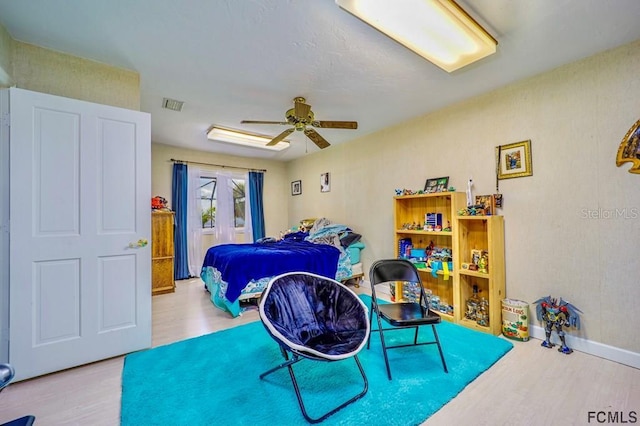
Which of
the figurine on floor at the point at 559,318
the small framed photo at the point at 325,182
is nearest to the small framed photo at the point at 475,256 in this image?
the figurine on floor at the point at 559,318

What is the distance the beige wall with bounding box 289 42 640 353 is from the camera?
216cm

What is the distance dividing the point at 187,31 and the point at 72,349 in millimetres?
2597

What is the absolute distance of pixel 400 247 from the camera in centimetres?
361

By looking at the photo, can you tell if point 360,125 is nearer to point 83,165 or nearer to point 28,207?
point 83,165

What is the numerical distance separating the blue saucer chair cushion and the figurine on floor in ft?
5.65

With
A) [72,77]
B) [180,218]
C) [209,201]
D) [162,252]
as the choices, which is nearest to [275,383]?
[72,77]

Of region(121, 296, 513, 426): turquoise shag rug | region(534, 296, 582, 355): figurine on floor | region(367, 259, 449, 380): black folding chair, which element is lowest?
region(121, 296, 513, 426): turquoise shag rug

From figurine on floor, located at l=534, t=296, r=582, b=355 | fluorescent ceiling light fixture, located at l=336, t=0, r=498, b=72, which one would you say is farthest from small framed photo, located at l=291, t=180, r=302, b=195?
figurine on floor, located at l=534, t=296, r=582, b=355

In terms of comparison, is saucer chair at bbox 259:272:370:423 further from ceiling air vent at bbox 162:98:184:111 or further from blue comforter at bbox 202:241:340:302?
ceiling air vent at bbox 162:98:184:111

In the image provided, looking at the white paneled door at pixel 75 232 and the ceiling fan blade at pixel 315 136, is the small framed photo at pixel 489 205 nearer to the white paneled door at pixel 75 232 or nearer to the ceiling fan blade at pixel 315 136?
the ceiling fan blade at pixel 315 136

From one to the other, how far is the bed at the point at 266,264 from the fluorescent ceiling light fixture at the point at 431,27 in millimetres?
2545

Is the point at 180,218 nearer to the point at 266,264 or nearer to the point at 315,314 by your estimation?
the point at 266,264

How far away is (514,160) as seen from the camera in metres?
2.75

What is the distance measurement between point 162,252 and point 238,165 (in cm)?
234
